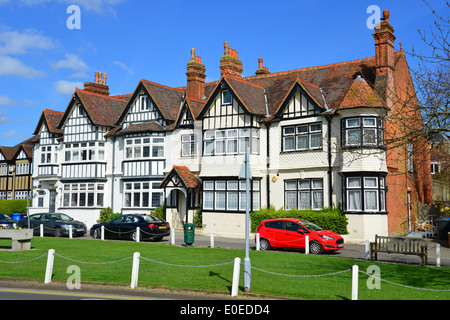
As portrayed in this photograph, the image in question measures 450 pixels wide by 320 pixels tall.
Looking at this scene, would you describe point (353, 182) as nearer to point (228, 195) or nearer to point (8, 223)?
point (228, 195)

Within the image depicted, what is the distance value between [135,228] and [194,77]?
585 inches

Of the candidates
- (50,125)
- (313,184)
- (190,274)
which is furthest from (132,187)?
(190,274)

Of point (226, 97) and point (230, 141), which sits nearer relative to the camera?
point (230, 141)

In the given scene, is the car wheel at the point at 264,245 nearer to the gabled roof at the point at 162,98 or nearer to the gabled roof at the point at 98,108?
the gabled roof at the point at 162,98

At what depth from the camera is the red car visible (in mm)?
21141

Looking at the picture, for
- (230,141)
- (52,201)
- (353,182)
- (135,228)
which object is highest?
(230,141)

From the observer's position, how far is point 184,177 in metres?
32.3

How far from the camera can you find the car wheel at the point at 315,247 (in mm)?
21109

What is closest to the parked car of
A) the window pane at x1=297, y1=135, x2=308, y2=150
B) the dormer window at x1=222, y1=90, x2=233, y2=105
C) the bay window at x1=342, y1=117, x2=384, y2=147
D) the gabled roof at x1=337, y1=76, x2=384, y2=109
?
the dormer window at x1=222, y1=90, x2=233, y2=105

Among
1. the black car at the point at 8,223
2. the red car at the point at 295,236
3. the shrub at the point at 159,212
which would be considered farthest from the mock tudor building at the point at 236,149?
the black car at the point at 8,223

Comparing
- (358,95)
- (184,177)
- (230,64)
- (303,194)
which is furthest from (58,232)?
(358,95)

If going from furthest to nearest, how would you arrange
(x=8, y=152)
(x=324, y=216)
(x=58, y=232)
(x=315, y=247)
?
1. (x=8, y=152)
2. (x=58, y=232)
3. (x=324, y=216)
4. (x=315, y=247)

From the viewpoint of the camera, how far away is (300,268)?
15930 millimetres

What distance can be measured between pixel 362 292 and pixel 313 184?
54.7ft
